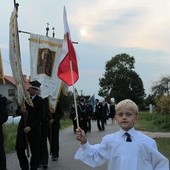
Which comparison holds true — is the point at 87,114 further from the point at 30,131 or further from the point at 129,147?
the point at 129,147

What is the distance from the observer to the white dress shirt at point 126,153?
500 cm

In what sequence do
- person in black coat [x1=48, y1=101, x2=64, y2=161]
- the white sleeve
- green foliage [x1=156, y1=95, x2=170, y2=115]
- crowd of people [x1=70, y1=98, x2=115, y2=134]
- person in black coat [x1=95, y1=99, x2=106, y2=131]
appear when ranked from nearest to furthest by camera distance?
the white sleeve, person in black coat [x1=48, y1=101, x2=64, y2=161], crowd of people [x1=70, y1=98, x2=115, y2=134], person in black coat [x1=95, y1=99, x2=106, y2=131], green foliage [x1=156, y1=95, x2=170, y2=115]

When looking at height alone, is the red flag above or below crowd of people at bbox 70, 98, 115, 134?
above

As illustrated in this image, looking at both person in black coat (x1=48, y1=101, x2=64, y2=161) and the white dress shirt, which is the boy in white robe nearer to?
the white dress shirt

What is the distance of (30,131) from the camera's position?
10.2 meters

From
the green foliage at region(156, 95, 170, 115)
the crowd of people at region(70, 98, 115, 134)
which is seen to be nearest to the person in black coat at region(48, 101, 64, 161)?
the crowd of people at region(70, 98, 115, 134)

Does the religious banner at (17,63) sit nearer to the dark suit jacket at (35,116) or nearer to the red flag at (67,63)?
the dark suit jacket at (35,116)

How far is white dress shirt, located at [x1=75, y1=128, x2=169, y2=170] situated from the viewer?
16.4ft

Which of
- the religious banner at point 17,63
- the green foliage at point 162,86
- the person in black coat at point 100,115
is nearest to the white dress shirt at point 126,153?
the religious banner at point 17,63

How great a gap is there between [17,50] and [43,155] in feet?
8.84

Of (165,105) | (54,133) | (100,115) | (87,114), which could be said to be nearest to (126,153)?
(54,133)

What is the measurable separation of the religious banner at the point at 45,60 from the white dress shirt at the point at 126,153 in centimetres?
710

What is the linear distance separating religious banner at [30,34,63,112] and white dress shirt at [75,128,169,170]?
710 cm

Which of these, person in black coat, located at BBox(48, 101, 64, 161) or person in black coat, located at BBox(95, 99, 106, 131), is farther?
person in black coat, located at BBox(95, 99, 106, 131)
